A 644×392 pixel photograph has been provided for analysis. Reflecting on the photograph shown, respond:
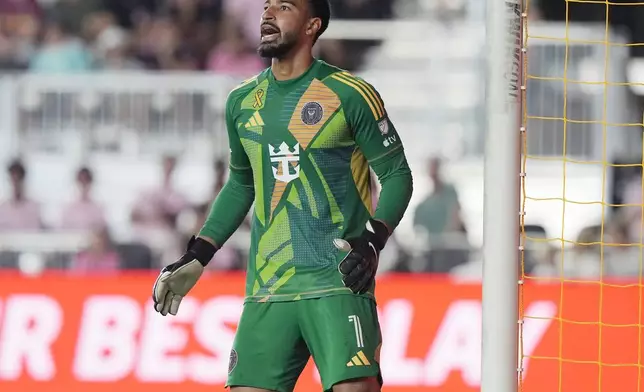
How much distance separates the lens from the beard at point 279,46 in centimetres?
456

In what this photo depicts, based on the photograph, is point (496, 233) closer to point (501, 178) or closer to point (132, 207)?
point (501, 178)

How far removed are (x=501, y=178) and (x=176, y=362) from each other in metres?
4.00

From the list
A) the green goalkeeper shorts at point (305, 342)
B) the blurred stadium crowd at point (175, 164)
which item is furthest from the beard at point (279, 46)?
the blurred stadium crowd at point (175, 164)

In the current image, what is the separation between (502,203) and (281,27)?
1.05 m

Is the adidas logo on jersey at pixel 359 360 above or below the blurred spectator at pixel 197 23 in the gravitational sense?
below

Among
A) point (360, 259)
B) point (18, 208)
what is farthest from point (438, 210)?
point (360, 259)

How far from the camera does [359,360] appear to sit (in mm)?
4414

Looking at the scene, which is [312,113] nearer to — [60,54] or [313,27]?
[313,27]

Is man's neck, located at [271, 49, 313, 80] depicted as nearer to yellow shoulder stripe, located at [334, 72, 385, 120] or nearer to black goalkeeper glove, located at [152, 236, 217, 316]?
yellow shoulder stripe, located at [334, 72, 385, 120]

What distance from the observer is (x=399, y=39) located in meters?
11.4

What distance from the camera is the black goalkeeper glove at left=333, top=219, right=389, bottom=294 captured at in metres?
4.30

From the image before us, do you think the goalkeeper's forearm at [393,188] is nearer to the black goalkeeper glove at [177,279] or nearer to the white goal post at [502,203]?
the white goal post at [502,203]

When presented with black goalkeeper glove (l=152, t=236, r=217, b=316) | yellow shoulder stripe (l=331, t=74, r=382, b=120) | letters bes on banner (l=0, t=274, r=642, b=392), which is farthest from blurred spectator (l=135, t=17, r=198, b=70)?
yellow shoulder stripe (l=331, t=74, r=382, b=120)

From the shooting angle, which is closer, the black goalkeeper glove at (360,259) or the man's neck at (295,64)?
the black goalkeeper glove at (360,259)
